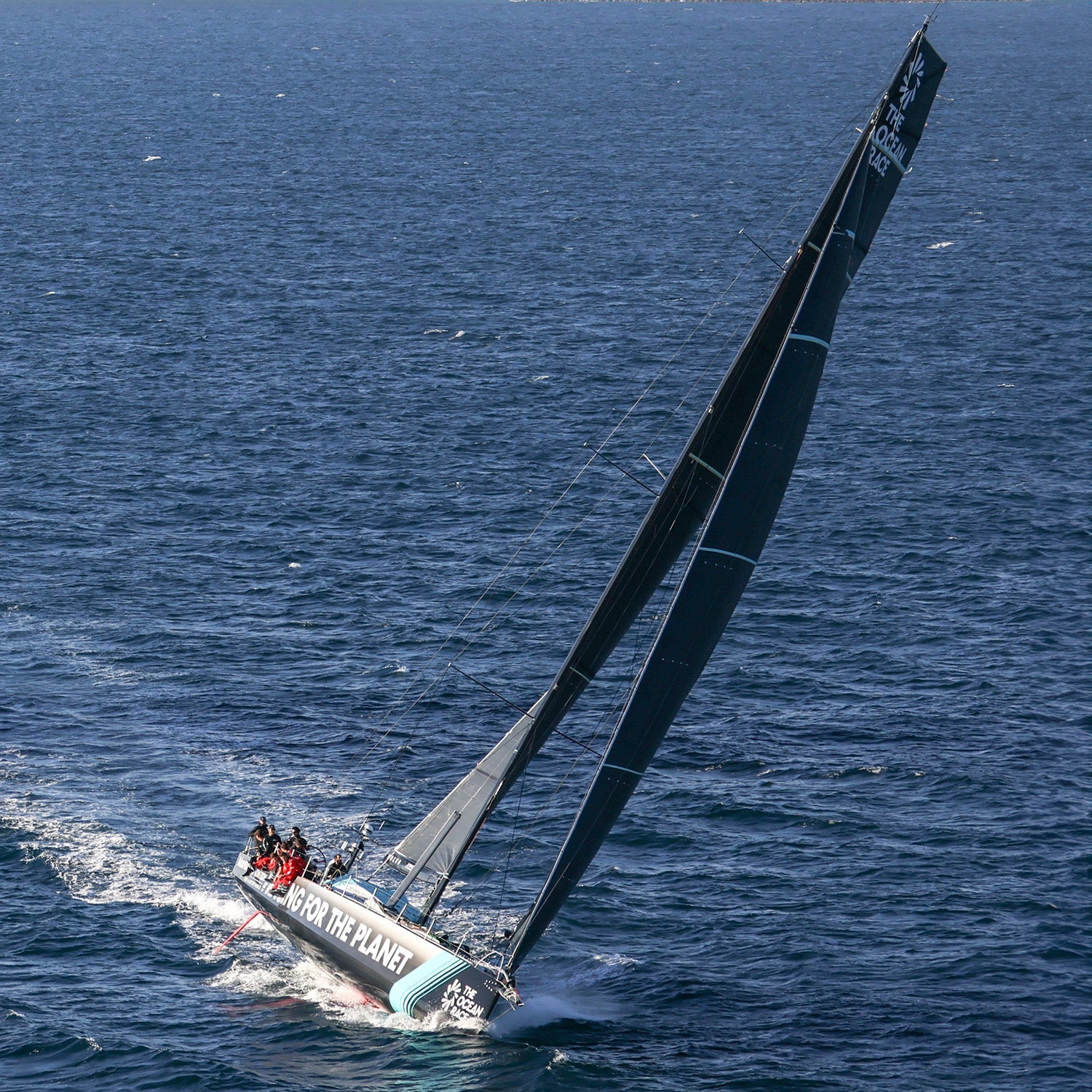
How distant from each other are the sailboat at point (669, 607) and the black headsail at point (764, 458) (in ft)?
0.13

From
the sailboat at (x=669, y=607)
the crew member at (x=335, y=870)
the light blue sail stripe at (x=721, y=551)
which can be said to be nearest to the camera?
the sailboat at (x=669, y=607)

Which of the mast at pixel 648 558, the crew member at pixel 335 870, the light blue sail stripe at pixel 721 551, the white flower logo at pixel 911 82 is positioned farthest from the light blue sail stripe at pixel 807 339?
the crew member at pixel 335 870

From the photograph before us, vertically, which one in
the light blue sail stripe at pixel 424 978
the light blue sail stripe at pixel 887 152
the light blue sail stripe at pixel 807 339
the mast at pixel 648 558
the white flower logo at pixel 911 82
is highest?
the white flower logo at pixel 911 82

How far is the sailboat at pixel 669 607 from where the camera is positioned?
38.9 meters

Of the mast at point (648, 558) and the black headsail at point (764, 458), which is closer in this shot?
the black headsail at point (764, 458)

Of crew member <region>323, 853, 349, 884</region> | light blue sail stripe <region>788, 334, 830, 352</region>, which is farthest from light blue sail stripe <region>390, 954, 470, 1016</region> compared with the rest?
light blue sail stripe <region>788, 334, 830, 352</region>

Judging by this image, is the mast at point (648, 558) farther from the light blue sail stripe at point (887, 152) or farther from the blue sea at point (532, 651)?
the blue sea at point (532, 651)

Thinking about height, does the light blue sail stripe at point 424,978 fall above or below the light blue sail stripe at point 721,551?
below

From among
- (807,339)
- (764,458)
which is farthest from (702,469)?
(807,339)

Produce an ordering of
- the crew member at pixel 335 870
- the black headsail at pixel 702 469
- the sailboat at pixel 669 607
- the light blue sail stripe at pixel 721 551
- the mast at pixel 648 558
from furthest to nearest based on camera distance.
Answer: the crew member at pixel 335 870, the mast at pixel 648 558, the black headsail at pixel 702 469, the light blue sail stripe at pixel 721 551, the sailboat at pixel 669 607

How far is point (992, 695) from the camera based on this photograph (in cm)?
6097

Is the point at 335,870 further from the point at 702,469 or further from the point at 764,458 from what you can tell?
the point at 764,458

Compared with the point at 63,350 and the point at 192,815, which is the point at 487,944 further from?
the point at 63,350

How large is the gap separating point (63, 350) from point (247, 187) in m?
57.0
